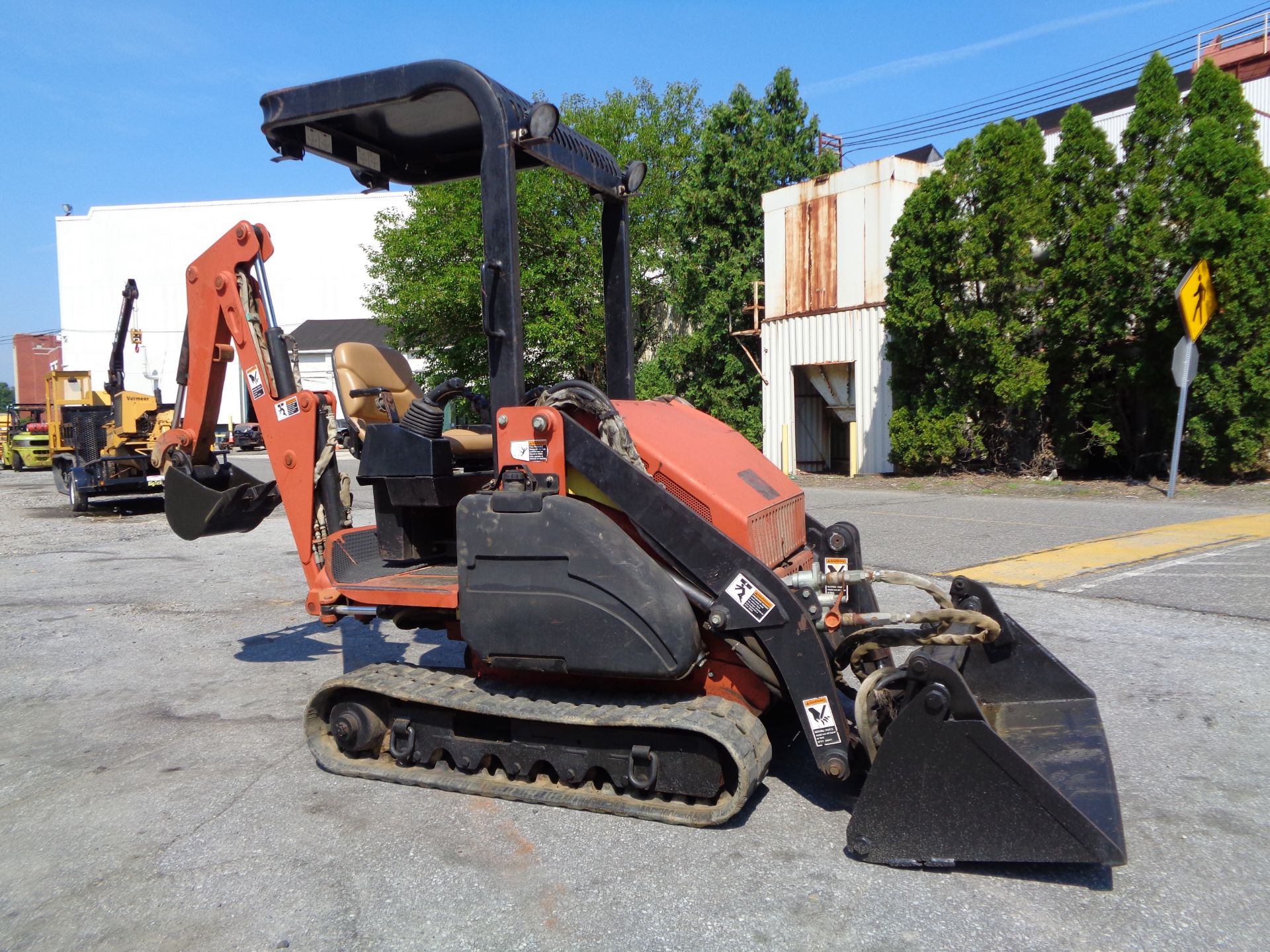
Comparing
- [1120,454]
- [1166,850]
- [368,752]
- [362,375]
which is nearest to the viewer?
[1166,850]

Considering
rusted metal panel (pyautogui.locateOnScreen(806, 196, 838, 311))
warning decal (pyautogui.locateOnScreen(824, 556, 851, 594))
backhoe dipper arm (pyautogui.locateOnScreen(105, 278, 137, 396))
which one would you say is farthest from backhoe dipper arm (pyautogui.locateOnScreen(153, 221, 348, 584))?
rusted metal panel (pyautogui.locateOnScreen(806, 196, 838, 311))

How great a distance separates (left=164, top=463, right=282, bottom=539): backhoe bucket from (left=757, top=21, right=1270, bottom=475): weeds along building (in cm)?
1566

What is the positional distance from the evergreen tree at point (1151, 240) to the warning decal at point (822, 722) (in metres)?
14.1

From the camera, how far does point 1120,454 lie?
1719 cm

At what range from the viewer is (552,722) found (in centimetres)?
371

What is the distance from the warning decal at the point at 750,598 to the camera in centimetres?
349

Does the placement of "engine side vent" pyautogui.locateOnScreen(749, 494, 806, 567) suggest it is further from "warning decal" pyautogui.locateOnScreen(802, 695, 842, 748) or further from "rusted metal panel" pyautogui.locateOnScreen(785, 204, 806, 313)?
"rusted metal panel" pyautogui.locateOnScreen(785, 204, 806, 313)

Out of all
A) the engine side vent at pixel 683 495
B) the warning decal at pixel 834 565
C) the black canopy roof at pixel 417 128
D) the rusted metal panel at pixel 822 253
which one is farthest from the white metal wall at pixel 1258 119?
the engine side vent at pixel 683 495

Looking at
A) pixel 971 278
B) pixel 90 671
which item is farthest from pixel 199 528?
pixel 971 278

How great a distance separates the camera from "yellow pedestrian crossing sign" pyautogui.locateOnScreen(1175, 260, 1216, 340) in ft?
44.7

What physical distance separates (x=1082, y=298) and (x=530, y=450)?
48.8 feet

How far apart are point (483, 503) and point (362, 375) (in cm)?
184

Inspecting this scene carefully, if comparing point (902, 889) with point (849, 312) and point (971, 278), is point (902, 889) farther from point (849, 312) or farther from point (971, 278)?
point (849, 312)

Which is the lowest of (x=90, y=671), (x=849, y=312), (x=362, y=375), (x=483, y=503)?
(x=90, y=671)
